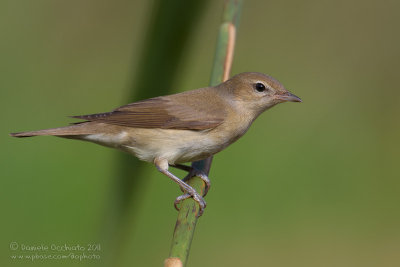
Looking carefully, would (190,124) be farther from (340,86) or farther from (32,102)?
(340,86)

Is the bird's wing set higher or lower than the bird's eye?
lower

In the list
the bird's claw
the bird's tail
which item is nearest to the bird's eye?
the bird's claw

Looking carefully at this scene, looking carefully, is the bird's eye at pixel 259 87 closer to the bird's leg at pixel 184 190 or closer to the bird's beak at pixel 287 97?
the bird's beak at pixel 287 97

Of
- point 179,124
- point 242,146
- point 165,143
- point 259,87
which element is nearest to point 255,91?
point 259,87

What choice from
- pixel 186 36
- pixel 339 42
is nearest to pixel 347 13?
pixel 339 42

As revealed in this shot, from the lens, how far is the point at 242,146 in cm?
448

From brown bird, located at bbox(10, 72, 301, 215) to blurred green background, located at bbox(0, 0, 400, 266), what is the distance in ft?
0.65

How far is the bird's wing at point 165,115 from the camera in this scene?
3.22m

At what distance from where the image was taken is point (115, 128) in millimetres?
3230

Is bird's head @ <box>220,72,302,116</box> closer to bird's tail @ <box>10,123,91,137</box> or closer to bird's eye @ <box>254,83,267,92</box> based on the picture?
bird's eye @ <box>254,83,267,92</box>

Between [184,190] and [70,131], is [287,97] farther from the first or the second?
[70,131]

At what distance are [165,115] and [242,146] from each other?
4.45ft

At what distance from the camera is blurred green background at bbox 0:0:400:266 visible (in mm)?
3672

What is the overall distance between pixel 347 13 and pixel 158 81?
4.32m
